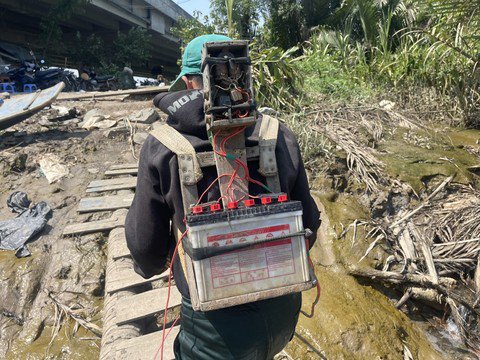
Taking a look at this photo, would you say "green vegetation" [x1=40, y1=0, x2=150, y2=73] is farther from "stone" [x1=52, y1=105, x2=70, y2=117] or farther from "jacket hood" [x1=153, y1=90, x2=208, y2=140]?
"jacket hood" [x1=153, y1=90, x2=208, y2=140]

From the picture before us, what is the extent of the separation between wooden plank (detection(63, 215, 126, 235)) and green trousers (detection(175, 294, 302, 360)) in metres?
Result: 2.69

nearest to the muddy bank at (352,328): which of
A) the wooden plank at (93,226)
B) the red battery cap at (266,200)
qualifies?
the red battery cap at (266,200)

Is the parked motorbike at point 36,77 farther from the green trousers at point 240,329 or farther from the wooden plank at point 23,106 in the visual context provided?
the green trousers at point 240,329

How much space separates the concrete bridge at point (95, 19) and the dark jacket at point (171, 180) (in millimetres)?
15513

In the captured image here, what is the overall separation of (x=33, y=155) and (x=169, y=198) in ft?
16.8

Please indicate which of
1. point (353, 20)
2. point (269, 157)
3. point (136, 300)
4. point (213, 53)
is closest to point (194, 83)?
point (213, 53)

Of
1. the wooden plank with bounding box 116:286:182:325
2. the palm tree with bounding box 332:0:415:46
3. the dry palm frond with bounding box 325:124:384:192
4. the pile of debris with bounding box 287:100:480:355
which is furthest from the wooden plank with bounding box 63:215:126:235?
the palm tree with bounding box 332:0:415:46

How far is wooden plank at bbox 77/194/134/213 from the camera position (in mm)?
4402

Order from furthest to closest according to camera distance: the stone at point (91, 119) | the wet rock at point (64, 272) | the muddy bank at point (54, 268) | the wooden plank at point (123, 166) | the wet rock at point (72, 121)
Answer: the wet rock at point (72, 121) → the stone at point (91, 119) → the wooden plank at point (123, 166) → the wet rock at point (64, 272) → the muddy bank at point (54, 268)

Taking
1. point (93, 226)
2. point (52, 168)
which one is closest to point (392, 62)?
point (93, 226)

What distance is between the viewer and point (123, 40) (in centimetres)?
1700

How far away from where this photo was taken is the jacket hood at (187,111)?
140 centimetres

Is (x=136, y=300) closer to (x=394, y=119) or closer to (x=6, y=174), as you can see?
(x=6, y=174)

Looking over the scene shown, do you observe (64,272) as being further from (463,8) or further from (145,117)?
(463,8)
